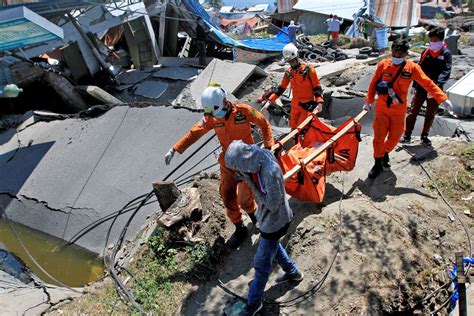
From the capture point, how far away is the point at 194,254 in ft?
15.1

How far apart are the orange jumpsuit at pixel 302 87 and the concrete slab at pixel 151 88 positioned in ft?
20.8

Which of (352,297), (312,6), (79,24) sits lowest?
(312,6)

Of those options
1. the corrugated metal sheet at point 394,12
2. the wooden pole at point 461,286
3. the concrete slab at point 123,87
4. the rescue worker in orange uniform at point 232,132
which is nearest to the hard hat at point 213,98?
the rescue worker in orange uniform at point 232,132

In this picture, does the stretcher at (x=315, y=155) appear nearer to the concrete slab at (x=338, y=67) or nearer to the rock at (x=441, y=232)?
the rock at (x=441, y=232)

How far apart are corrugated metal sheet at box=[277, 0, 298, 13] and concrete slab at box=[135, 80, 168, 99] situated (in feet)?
53.5

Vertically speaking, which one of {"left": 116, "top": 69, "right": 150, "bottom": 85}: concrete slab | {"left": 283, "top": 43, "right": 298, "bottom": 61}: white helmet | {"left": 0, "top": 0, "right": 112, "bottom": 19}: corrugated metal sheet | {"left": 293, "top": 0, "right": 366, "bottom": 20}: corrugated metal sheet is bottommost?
{"left": 293, "top": 0, "right": 366, "bottom": 20}: corrugated metal sheet

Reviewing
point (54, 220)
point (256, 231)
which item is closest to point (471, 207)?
point (256, 231)

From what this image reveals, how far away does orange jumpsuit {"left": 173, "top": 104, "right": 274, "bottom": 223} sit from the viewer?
14.3 feet

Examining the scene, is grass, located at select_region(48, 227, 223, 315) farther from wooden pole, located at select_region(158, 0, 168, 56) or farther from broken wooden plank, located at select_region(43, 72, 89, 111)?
wooden pole, located at select_region(158, 0, 168, 56)

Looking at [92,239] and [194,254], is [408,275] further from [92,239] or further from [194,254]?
[92,239]

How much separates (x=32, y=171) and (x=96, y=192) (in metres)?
1.56

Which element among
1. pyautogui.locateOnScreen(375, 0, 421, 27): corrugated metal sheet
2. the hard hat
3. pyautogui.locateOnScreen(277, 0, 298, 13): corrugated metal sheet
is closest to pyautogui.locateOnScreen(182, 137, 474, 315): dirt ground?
the hard hat

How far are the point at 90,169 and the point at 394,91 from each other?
15.7 feet

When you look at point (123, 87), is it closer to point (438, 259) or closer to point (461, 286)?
point (438, 259)
